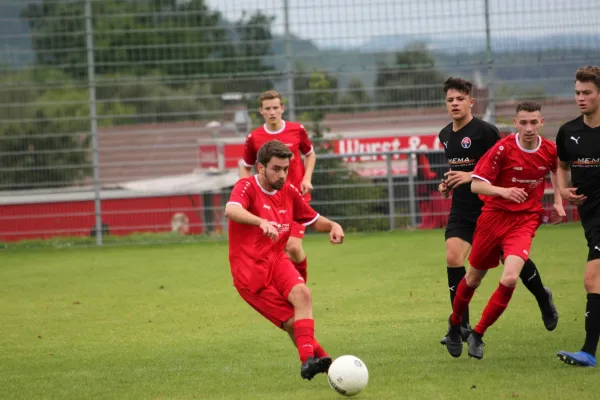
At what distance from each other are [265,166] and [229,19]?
39.8ft

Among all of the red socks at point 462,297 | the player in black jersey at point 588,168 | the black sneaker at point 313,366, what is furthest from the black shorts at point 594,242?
the black sneaker at point 313,366

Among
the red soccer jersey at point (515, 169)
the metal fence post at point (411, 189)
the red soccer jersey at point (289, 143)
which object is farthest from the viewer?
the metal fence post at point (411, 189)

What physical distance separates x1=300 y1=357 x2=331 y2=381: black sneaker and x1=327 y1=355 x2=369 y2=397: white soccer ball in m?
0.13

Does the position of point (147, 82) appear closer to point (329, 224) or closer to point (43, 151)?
point (43, 151)

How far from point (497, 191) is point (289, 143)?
3.76 m

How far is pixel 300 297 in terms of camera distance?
6.71 meters

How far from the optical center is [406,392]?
6.35m

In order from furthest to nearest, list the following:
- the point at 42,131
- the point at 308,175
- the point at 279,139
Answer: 1. the point at 42,131
2. the point at 279,139
3. the point at 308,175

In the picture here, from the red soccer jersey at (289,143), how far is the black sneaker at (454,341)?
2990mm

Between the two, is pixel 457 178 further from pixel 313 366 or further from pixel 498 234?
pixel 313 366

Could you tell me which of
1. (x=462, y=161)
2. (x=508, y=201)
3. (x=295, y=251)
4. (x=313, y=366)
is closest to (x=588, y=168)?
(x=508, y=201)

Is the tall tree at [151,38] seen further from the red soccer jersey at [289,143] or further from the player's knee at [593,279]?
the player's knee at [593,279]

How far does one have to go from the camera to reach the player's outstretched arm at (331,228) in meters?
6.96

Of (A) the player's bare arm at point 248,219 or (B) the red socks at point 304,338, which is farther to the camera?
(B) the red socks at point 304,338
